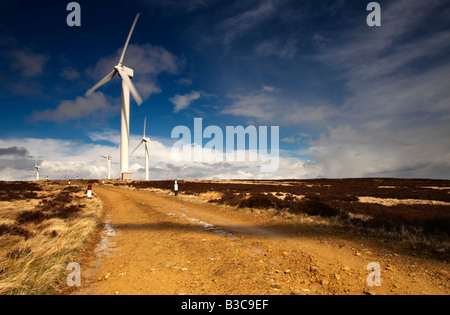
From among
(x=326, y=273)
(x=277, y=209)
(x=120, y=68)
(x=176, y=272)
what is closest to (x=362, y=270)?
(x=326, y=273)

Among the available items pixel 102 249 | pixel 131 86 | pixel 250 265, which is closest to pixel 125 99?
pixel 131 86

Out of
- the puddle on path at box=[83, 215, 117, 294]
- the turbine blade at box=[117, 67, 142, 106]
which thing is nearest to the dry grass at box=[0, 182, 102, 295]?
the puddle on path at box=[83, 215, 117, 294]

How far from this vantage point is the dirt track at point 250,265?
4.36 m

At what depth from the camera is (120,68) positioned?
6775cm

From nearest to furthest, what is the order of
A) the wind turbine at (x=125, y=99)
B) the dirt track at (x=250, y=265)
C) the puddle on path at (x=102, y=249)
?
the dirt track at (x=250, y=265) → the puddle on path at (x=102, y=249) → the wind turbine at (x=125, y=99)

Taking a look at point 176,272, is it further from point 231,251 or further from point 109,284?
point 231,251

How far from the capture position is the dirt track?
4363mm

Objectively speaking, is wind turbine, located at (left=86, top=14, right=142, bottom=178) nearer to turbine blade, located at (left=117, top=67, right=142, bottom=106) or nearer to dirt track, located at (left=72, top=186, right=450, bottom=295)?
turbine blade, located at (left=117, top=67, right=142, bottom=106)

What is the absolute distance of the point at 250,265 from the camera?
17.9 ft

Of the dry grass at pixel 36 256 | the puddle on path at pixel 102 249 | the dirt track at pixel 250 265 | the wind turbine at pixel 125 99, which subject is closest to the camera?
the dirt track at pixel 250 265

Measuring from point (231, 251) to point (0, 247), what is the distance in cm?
740

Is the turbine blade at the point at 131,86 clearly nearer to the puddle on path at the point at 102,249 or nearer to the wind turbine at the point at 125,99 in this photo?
the wind turbine at the point at 125,99

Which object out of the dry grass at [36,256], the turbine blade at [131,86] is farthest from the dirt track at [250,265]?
the turbine blade at [131,86]
